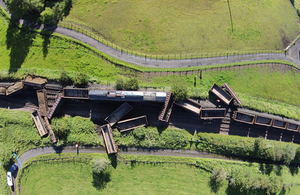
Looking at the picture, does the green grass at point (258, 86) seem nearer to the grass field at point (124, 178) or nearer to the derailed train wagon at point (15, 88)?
the grass field at point (124, 178)

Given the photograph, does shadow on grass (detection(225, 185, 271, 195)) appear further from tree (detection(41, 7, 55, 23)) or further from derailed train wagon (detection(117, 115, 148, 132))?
tree (detection(41, 7, 55, 23))

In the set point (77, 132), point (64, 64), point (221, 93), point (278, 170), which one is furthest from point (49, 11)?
point (278, 170)

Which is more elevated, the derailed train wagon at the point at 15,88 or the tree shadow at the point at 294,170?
the derailed train wagon at the point at 15,88

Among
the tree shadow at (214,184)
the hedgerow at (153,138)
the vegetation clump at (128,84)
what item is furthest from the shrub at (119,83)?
the tree shadow at (214,184)

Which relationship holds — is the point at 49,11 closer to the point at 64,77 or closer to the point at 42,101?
the point at 64,77

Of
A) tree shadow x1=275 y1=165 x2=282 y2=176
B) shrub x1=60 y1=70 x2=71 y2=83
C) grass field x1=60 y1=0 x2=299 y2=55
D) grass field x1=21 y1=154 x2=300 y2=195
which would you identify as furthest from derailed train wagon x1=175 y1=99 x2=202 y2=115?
shrub x1=60 y1=70 x2=71 y2=83

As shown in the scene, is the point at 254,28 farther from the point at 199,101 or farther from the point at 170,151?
the point at 170,151

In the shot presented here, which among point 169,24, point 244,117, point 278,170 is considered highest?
point 169,24
